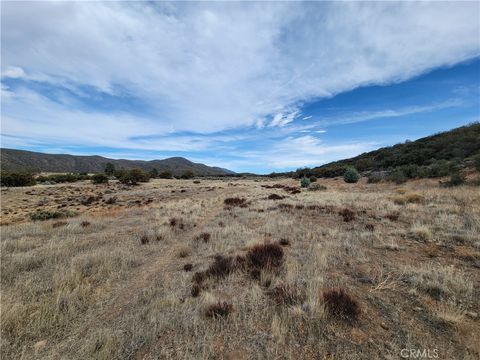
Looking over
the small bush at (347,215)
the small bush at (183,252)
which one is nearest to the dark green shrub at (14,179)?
the small bush at (183,252)

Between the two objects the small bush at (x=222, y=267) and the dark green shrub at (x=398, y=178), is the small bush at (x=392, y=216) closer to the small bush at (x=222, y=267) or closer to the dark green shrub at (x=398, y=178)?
the small bush at (x=222, y=267)

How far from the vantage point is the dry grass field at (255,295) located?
3432 mm

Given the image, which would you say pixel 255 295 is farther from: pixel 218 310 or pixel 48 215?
pixel 48 215

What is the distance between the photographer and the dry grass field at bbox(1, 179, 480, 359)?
3432 mm

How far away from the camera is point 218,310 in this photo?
426 centimetres

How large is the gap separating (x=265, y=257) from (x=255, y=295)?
176cm

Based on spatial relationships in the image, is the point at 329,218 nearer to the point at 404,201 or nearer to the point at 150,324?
the point at 404,201

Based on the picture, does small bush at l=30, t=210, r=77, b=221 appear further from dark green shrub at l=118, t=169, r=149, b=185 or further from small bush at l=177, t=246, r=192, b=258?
dark green shrub at l=118, t=169, r=149, b=185

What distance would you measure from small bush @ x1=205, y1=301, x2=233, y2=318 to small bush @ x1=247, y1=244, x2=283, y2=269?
180 centimetres

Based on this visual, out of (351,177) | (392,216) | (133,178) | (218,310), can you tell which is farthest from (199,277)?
(133,178)

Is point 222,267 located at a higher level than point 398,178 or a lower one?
lower

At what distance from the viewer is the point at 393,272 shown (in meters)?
5.25

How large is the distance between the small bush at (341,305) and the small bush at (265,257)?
1915mm

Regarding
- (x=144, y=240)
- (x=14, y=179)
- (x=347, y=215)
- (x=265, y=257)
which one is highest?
(x=347, y=215)
